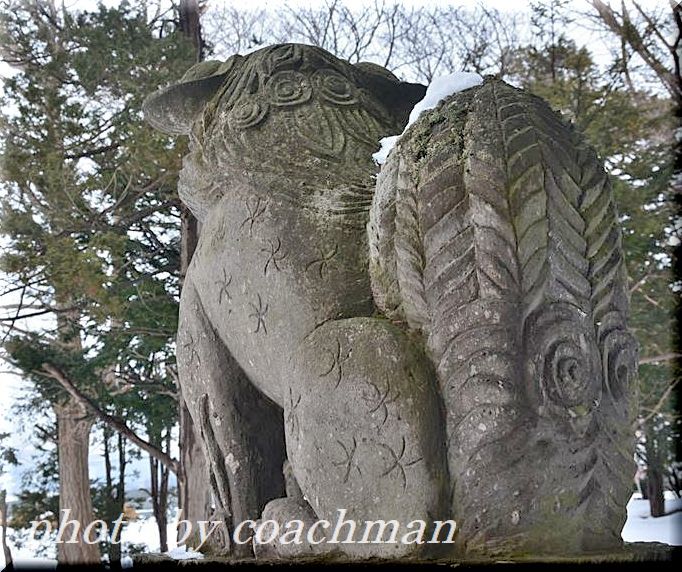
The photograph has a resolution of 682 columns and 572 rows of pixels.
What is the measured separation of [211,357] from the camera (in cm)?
188

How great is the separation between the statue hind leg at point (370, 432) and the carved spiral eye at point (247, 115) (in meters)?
0.63

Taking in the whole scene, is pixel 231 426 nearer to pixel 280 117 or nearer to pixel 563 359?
pixel 280 117

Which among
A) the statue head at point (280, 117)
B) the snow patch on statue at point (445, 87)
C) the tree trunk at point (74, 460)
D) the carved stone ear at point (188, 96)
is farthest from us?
the tree trunk at point (74, 460)

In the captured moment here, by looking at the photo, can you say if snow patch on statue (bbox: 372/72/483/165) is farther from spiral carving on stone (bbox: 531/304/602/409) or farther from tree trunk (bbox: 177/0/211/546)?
tree trunk (bbox: 177/0/211/546)

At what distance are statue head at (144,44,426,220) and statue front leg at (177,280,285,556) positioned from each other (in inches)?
13.1

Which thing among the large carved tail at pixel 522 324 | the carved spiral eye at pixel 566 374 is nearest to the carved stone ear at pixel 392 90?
the large carved tail at pixel 522 324

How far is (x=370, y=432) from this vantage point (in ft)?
4.60

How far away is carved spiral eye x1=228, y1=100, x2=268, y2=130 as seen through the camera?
189 centimetres

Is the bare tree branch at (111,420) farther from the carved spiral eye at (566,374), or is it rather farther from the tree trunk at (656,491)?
the carved spiral eye at (566,374)

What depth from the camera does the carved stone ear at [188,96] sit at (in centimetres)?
211

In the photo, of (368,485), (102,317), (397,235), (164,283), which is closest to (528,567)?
(368,485)

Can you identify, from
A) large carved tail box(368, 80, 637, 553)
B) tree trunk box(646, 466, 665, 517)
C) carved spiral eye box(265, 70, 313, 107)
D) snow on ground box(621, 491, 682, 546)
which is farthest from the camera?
tree trunk box(646, 466, 665, 517)

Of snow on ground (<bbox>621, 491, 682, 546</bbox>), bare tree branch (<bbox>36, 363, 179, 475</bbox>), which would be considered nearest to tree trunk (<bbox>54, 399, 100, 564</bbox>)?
bare tree branch (<bbox>36, 363, 179, 475</bbox>)

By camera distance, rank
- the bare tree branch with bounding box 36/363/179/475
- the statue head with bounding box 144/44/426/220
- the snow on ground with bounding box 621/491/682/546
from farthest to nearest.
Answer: the bare tree branch with bounding box 36/363/179/475 → the snow on ground with bounding box 621/491/682/546 → the statue head with bounding box 144/44/426/220
